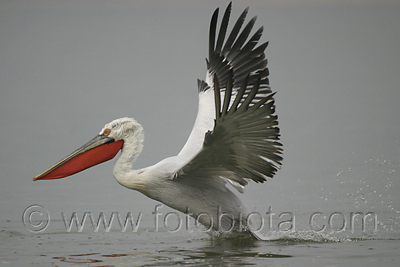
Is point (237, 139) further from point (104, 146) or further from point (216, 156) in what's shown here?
point (104, 146)

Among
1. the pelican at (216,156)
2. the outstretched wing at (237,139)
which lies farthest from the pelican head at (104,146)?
the outstretched wing at (237,139)

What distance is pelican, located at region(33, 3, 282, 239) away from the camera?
203 inches

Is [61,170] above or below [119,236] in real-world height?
above

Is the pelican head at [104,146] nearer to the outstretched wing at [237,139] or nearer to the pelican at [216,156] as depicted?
the pelican at [216,156]

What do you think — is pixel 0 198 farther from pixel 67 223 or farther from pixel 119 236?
pixel 119 236

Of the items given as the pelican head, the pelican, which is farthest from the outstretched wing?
the pelican head

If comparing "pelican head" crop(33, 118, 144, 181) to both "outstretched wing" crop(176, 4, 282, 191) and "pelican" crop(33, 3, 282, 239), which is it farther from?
"outstretched wing" crop(176, 4, 282, 191)

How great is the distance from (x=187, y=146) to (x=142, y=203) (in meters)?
2.26

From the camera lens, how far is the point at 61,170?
6.25m

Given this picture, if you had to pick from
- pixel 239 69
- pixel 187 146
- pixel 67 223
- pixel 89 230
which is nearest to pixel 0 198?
pixel 67 223

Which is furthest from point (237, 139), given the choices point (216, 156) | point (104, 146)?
point (104, 146)

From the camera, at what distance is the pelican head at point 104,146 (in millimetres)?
6266

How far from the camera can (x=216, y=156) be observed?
5.50 metres

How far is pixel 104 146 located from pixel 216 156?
1.52 m
